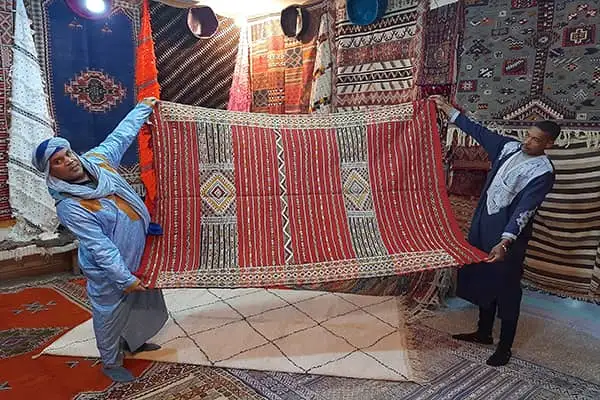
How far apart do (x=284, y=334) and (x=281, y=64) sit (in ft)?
7.32

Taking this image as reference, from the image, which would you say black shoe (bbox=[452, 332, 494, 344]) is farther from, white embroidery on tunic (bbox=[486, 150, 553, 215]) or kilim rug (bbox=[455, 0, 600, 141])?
kilim rug (bbox=[455, 0, 600, 141])

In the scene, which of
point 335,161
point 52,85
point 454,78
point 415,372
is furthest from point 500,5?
point 52,85

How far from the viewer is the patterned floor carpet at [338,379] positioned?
76.2 inches

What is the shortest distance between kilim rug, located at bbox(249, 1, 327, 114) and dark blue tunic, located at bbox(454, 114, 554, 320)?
5.32 feet

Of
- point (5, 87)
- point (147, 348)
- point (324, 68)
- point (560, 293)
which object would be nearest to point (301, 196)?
point (147, 348)

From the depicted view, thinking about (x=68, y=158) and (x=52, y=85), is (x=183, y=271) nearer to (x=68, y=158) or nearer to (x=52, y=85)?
(x=68, y=158)

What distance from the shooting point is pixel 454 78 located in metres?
2.70

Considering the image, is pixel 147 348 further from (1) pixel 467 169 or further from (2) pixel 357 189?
(1) pixel 467 169

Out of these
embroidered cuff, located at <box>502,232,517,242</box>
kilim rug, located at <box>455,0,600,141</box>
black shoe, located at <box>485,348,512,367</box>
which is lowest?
black shoe, located at <box>485,348,512,367</box>

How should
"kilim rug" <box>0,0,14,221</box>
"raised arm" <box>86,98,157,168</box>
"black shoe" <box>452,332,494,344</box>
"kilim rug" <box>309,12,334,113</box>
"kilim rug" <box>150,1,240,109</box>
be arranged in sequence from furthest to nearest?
"kilim rug" <box>150,1,240,109</box> < "kilim rug" <box>309,12,334,113</box> < "kilim rug" <box>0,0,14,221</box> < "black shoe" <box>452,332,494,344</box> < "raised arm" <box>86,98,157,168</box>

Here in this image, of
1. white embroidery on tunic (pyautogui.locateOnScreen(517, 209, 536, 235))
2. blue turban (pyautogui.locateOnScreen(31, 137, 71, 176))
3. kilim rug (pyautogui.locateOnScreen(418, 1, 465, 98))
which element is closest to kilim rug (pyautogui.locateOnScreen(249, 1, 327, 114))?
kilim rug (pyautogui.locateOnScreen(418, 1, 465, 98))

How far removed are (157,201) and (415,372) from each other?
151cm

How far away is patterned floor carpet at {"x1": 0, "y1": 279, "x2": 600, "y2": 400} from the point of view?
1.93m

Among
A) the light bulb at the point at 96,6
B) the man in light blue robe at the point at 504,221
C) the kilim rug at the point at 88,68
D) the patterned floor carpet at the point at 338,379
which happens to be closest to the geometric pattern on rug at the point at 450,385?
the patterned floor carpet at the point at 338,379
